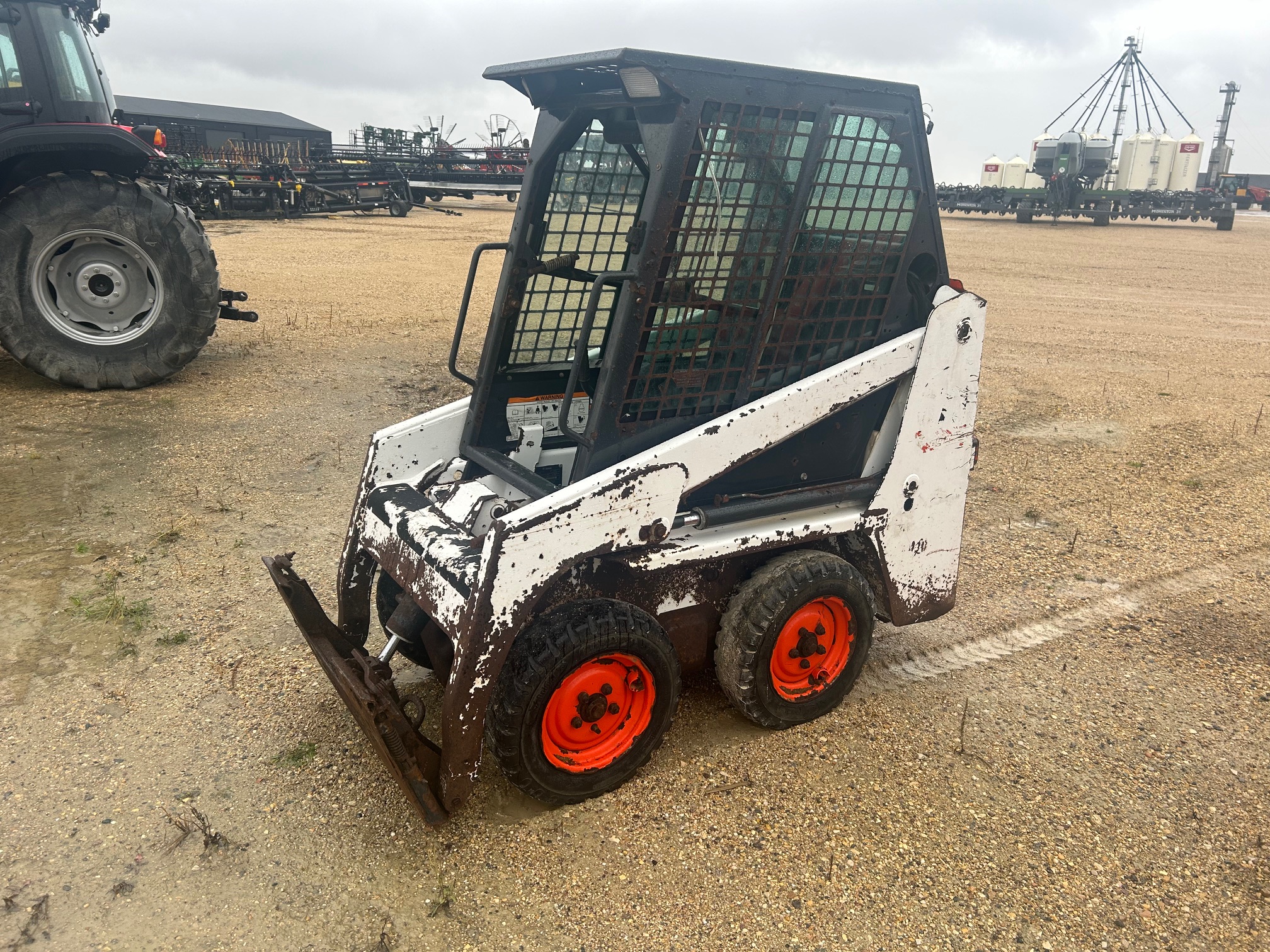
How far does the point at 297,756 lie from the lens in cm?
297

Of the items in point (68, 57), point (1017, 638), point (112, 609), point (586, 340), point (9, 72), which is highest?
point (68, 57)

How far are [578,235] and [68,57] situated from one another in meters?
5.41

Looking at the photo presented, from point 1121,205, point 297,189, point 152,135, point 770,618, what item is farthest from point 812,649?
point 1121,205

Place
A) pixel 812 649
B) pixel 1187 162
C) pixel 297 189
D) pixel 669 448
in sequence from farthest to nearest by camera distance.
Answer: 1. pixel 1187 162
2. pixel 297 189
3. pixel 812 649
4. pixel 669 448

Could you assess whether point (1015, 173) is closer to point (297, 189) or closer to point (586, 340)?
point (297, 189)

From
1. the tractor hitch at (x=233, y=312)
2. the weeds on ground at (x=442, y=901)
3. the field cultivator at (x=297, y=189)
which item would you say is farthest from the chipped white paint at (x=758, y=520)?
the field cultivator at (x=297, y=189)

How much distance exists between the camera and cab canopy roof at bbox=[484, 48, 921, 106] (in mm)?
2480

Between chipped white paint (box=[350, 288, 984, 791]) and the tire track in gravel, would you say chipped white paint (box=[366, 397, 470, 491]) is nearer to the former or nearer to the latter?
chipped white paint (box=[350, 288, 984, 791])

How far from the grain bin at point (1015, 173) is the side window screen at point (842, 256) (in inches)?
1621

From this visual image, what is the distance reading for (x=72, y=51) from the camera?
6566mm

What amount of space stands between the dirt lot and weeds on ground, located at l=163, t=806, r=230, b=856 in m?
0.02

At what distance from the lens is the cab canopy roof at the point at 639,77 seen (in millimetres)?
2480

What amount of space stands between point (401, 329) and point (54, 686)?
6580mm

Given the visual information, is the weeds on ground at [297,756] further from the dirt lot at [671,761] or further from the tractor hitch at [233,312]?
the tractor hitch at [233,312]
